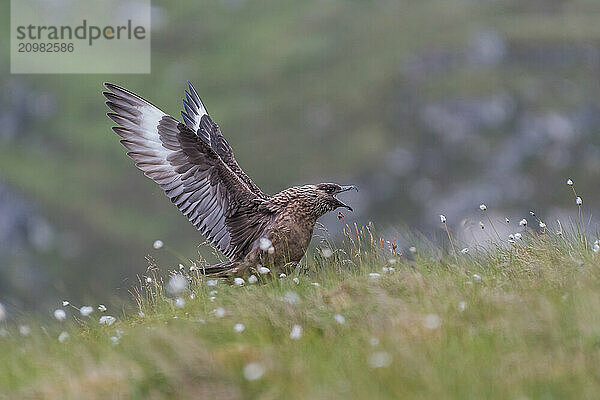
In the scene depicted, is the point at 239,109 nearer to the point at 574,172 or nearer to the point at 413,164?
the point at 413,164

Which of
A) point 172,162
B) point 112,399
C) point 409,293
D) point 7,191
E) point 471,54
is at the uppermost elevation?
point 471,54

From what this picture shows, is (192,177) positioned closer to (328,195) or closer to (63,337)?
(328,195)

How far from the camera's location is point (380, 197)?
528 feet

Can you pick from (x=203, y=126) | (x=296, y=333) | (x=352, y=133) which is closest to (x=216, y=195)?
(x=203, y=126)

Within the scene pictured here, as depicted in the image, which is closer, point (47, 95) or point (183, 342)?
point (183, 342)

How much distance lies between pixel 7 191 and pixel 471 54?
94.8 metres

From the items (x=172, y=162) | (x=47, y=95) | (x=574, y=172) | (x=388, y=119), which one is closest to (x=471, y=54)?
(x=388, y=119)

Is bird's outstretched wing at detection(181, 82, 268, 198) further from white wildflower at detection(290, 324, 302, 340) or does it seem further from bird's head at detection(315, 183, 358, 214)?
white wildflower at detection(290, 324, 302, 340)

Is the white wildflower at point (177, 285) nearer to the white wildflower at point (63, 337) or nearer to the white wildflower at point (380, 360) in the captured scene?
the white wildflower at point (63, 337)

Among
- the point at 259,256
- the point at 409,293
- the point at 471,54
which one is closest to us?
the point at 409,293

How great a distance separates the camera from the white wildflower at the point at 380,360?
18.2 ft

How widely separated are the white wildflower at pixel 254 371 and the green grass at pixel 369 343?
0.21ft

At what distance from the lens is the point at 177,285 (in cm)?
851

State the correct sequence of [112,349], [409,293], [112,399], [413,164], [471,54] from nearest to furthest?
1. [112,399]
2. [112,349]
3. [409,293]
4. [413,164]
5. [471,54]
